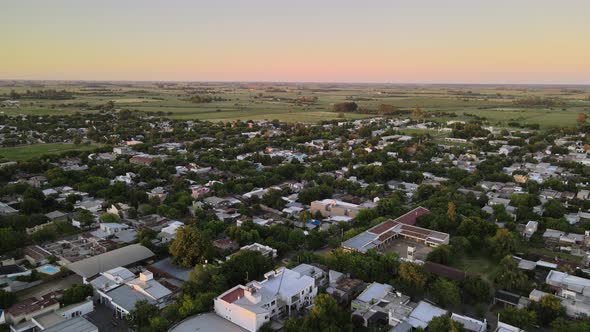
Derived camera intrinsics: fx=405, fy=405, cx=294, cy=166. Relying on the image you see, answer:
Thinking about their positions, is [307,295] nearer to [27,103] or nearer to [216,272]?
[216,272]

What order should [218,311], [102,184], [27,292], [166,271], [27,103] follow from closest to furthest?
[218,311], [27,292], [166,271], [102,184], [27,103]

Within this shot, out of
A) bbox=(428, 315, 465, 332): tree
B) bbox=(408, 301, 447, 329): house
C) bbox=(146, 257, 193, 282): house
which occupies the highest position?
bbox=(428, 315, 465, 332): tree

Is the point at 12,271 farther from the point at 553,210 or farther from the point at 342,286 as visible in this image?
the point at 553,210

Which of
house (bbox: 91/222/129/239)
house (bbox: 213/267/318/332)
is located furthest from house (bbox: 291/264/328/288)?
house (bbox: 91/222/129/239)

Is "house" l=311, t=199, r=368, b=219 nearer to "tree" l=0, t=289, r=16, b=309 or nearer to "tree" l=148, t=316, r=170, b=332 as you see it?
"tree" l=148, t=316, r=170, b=332

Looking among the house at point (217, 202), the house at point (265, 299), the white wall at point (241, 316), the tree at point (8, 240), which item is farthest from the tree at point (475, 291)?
the tree at point (8, 240)

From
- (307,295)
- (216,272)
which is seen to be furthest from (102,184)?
(307,295)

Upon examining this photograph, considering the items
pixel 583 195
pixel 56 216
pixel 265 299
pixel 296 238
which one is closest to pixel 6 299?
pixel 265 299
